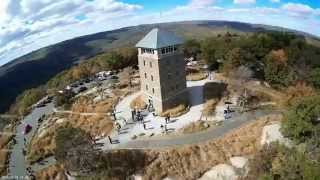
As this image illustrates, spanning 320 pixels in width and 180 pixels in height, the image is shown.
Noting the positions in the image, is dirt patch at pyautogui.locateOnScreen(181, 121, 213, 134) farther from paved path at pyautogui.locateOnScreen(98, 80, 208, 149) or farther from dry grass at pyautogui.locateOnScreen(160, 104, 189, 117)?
dry grass at pyautogui.locateOnScreen(160, 104, 189, 117)

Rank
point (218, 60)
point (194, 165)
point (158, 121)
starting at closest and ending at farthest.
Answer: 1. point (194, 165)
2. point (158, 121)
3. point (218, 60)

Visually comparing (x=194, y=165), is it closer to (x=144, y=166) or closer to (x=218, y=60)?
(x=144, y=166)

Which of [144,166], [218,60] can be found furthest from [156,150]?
[218,60]

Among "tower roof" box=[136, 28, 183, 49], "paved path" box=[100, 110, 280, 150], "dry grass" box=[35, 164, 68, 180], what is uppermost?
"tower roof" box=[136, 28, 183, 49]

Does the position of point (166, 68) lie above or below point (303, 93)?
above

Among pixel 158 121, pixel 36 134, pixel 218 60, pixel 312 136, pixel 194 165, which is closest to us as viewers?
pixel 312 136

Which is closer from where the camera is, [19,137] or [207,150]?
[207,150]

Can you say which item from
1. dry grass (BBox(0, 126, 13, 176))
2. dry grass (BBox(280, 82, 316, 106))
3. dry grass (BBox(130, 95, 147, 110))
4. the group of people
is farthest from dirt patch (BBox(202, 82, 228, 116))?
dry grass (BBox(0, 126, 13, 176))

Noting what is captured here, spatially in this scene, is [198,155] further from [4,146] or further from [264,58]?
[264,58]
